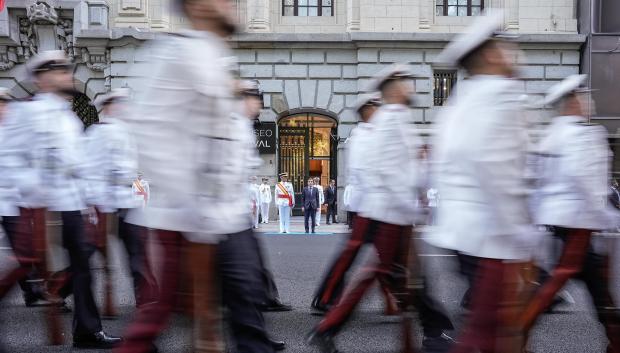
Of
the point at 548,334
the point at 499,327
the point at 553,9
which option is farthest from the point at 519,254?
the point at 553,9

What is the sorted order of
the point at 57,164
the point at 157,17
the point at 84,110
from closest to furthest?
the point at 57,164, the point at 157,17, the point at 84,110

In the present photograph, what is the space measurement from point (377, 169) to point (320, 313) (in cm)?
197

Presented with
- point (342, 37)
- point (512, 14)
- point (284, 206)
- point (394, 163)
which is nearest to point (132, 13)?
point (342, 37)

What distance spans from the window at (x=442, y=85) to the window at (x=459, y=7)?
2.16 m

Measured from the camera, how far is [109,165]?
590 centimetres

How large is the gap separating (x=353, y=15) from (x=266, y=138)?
510cm

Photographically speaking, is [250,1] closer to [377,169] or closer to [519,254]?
[377,169]

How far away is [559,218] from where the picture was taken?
4.31 metres

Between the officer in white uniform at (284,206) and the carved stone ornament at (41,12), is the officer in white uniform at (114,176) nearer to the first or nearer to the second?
the officer in white uniform at (284,206)

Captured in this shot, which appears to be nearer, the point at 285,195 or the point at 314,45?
the point at 285,195

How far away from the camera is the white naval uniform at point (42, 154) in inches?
181

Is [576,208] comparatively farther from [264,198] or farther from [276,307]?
[264,198]

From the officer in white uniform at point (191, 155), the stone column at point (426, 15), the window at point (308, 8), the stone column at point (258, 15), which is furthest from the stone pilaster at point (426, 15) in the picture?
the officer in white uniform at point (191, 155)

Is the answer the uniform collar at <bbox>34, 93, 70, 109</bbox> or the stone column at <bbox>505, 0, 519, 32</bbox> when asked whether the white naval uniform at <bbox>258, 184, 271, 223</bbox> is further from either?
the uniform collar at <bbox>34, 93, 70, 109</bbox>
